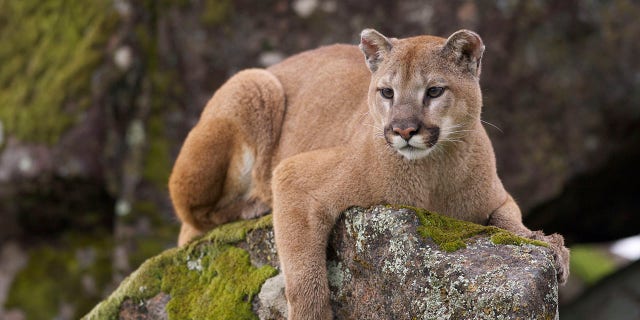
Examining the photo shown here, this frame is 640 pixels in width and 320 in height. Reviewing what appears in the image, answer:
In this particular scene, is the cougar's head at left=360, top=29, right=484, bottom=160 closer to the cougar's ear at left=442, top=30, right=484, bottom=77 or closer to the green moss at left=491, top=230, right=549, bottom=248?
the cougar's ear at left=442, top=30, right=484, bottom=77

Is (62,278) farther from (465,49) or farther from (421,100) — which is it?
(465,49)

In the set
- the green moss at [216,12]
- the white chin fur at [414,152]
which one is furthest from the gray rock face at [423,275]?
the green moss at [216,12]

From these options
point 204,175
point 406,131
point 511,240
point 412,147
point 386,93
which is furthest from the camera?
point 204,175

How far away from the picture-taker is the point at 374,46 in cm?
776

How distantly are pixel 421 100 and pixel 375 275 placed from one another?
1449 mm

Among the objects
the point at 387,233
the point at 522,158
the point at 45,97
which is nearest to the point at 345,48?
the point at 387,233

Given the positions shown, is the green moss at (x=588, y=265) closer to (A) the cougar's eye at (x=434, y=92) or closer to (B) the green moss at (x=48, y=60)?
(B) the green moss at (x=48, y=60)

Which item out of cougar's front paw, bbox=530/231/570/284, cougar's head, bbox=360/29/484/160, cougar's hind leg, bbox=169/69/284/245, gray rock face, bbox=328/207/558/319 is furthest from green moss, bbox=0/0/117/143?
cougar's front paw, bbox=530/231/570/284

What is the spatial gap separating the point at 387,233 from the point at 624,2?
7531 mm

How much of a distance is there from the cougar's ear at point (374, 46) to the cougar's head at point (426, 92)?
0.4 inches

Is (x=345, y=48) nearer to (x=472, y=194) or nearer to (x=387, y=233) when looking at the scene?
(x=472, y=194)

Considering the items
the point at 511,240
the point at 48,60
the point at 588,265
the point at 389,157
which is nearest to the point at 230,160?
the point at 389,157

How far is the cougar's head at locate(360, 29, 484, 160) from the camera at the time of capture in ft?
22.9

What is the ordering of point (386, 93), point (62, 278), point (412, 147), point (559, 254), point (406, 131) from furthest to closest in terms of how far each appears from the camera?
point (62, 278) → point (386, 93) → point (412, 147) → point (406, 131) → point (559, 254)
